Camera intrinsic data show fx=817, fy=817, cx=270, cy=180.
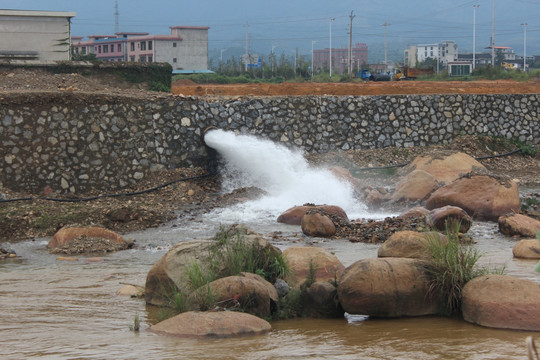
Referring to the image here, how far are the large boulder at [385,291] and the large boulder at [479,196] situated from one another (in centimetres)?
685

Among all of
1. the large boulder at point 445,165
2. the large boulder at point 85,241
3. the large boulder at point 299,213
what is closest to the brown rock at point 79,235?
the large boulder at point 85,241

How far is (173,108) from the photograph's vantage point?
1878 centimetres

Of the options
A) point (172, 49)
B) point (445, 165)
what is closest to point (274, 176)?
point (445, 165)

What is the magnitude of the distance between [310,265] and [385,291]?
1.10 meters

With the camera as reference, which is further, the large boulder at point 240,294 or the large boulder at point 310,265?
the large boulder at point 310,265

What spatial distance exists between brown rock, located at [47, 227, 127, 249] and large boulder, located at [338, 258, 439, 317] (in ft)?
18.7

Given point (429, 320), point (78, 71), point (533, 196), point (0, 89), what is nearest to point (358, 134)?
point (533, 196)

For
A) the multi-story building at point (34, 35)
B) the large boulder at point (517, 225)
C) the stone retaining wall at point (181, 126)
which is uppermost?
the multi-story building at point (34, 35)

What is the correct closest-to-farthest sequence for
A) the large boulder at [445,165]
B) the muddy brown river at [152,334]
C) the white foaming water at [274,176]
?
the muddy brown river at [152,334] < the white foaming water at [274,176] < the large boulder at [445,165]

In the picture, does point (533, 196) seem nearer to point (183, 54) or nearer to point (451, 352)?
point (451, 352)

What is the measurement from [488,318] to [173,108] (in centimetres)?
1197

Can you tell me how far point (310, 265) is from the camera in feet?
30.3

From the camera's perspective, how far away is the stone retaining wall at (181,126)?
1684 cm

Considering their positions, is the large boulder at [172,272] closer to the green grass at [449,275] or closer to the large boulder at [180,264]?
the large boulder at [180,264]
